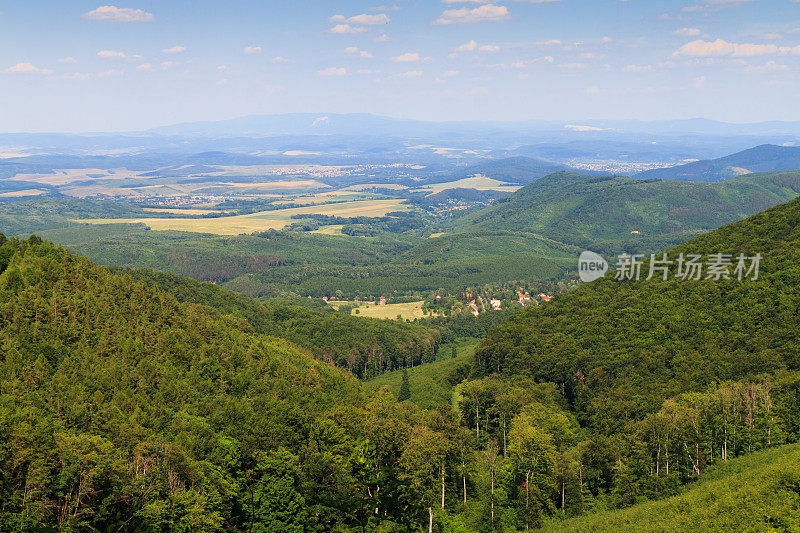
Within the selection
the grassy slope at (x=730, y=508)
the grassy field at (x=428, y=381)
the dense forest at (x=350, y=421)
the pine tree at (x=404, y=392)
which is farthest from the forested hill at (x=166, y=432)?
the pine tree at (x=404, y=392)

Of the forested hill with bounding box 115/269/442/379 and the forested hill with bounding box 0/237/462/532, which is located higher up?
the forested hill with bounding box 0/237/462/532

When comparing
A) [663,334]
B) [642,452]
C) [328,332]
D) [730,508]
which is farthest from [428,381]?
[730,508]

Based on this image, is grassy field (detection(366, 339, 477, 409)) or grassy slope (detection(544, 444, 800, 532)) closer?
grassy slope (detection(544, 444, 800, 532))

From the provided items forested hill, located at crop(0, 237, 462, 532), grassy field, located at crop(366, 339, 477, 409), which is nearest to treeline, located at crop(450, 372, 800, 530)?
forested hill, located at crop(0, 237, 462, 532)

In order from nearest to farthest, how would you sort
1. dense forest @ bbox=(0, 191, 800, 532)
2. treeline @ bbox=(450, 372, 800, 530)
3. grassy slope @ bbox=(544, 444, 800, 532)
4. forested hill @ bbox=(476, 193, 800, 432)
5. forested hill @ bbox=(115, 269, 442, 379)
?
dense forest @ bbox=(0, 191, 800, 532), grassy slope @ bbox=(544, 444, 800, 532), treeline @ bbox=(450, 372, 800, 530), forested hill @ bbox=(476, 193, 800, 432), forested hill @ bbox=(115, 269, 442, 379)

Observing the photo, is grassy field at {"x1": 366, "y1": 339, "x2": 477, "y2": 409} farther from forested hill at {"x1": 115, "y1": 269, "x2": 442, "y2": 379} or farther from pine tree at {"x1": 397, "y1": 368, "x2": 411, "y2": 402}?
forested hill at {"x1": 115, "y1": 269, "x2": 442, "y2": 379}
